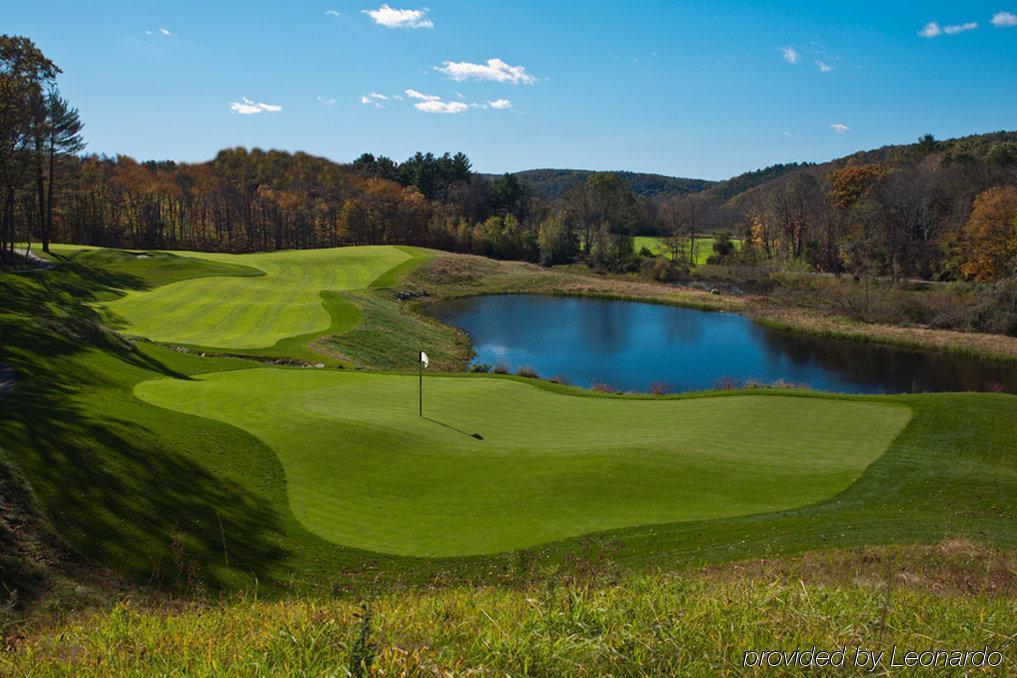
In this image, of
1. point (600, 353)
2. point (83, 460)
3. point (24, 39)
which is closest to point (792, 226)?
point (600, 353)

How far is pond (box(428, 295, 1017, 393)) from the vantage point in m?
35.7

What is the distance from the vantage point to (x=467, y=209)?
10519 cm

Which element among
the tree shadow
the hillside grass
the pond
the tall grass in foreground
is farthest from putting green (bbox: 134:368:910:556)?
the pond

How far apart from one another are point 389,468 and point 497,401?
273 inches

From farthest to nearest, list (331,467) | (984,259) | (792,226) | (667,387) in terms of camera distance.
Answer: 1. (792,226)
2. (984,259)
3. (667,387)
4. (331,467)

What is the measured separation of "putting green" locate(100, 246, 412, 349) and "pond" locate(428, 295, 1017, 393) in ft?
36.1

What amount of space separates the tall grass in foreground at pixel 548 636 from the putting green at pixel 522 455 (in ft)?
24.1

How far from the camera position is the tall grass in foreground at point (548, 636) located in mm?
3971

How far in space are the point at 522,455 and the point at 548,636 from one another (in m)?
12.3

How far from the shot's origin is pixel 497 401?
22219 millimetres

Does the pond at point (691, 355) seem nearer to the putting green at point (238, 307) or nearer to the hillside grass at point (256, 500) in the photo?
the putting green at point (238, 307)

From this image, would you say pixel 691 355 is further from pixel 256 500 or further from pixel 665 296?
pixel 256 500

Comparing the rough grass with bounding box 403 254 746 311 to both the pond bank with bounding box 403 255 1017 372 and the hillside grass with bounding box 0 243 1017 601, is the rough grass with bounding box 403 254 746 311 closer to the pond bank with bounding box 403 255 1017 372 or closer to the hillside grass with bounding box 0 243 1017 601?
the pond bank with bounding box 403 255 1017 372

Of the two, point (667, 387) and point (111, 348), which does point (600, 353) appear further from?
point (111, 348)
